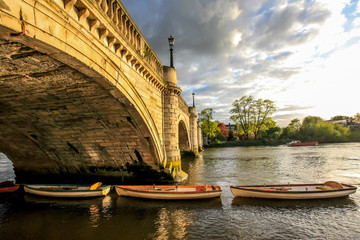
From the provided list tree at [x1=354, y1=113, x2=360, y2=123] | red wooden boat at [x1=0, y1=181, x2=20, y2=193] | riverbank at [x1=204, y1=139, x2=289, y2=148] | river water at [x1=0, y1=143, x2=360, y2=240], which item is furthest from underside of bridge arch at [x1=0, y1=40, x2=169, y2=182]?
tree at [x1=354, y1=113, x2=360, y2=123]

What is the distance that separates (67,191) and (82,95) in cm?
587

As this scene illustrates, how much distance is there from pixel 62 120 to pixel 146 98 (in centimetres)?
432

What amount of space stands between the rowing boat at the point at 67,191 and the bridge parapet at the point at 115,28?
641 centimetres

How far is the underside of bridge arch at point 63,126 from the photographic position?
226 inches

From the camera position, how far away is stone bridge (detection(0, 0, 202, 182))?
13.9 ft

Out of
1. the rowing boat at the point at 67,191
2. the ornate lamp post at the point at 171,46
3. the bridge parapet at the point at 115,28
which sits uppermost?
the ornate lamp post at the point at 171,46

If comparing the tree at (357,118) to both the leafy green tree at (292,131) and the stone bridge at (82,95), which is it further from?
the stone bridge at (82,95)

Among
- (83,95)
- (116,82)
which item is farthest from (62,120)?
(116,82)

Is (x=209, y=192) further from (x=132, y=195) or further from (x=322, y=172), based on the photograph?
(x=322, y=172)

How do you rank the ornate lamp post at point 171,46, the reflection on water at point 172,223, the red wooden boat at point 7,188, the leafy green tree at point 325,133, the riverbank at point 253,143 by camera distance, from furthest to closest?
the leafy green tree at point 325,133 < the riverbank at point 253,143 < the ornate lamp post at point 171,46 < the red wooden boat at point 7,188 < the reflection on water at point 172,223

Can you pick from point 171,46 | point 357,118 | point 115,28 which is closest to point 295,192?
point 115,28

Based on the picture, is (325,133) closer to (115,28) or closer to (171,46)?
(171,46)

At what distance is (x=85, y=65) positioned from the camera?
Result: 518cm

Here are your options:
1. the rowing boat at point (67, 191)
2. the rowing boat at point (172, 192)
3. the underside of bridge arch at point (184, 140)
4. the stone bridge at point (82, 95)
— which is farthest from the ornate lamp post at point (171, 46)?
the underside of bridge arch at point (184, 140)
